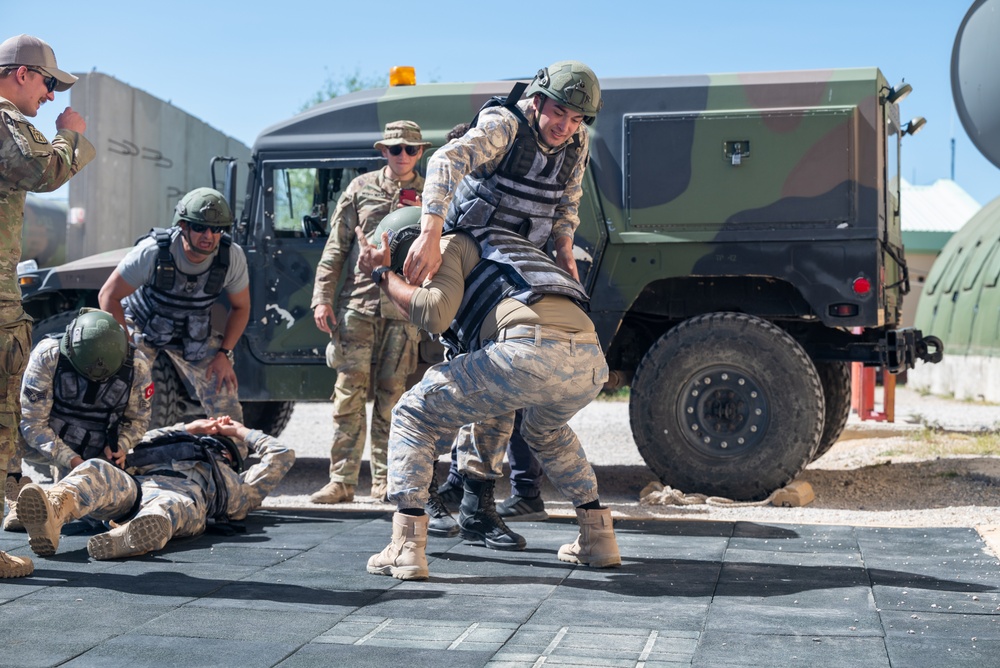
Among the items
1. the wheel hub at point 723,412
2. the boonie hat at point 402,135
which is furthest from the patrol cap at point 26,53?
the wheel hub at point 723,412

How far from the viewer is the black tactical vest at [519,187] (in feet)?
14.7

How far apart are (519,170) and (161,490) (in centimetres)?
202

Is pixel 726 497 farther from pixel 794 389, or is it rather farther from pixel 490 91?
pixel 490 91

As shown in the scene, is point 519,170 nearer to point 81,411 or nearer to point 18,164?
point 18,164

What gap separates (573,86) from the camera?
425cm

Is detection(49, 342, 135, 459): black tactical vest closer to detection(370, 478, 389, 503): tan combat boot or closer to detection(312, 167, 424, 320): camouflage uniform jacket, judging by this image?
detection(312, 167, 424, 320): camouflage uniform jacket

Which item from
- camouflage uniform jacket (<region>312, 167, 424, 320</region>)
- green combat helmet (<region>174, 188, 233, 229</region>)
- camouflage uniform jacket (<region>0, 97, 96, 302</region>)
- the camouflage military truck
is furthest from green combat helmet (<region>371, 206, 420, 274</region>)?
the camouflage military truck

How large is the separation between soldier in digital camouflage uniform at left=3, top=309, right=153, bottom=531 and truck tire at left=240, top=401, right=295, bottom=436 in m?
3.24

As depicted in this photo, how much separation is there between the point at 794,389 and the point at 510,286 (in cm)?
288

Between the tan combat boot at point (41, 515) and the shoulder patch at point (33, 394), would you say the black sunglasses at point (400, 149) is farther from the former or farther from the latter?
the tan combat boot at point (41, 515)

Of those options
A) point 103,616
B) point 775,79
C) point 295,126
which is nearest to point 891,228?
point 775,79

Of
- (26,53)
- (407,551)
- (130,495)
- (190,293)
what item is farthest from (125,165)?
(407,551)

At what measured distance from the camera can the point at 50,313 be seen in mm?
7719

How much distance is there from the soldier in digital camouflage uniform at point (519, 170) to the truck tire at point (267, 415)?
406 centimetres
